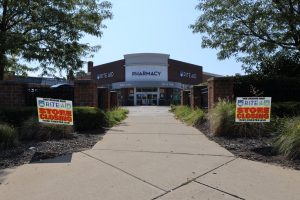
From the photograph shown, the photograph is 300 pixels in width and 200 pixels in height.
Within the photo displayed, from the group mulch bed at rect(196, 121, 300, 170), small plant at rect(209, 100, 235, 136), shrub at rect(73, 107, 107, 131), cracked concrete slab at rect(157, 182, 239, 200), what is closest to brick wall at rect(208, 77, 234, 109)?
small plant at rect(209, 100, 235, 136)

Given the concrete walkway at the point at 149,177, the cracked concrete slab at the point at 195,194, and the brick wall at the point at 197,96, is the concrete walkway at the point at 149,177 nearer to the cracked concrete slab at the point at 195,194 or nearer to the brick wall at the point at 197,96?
the cracked concrete slab at the point at 195,194

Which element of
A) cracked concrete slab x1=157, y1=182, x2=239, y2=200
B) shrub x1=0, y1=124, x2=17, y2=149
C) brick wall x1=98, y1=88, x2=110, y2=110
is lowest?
cracked concrete slab x1=157, y1=182, x2=239, y2=200

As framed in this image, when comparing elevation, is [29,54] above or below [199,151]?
above

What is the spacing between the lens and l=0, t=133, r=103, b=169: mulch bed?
710cm

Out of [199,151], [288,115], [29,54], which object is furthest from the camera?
[29,54]

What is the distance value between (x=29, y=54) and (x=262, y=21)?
9.59 metres

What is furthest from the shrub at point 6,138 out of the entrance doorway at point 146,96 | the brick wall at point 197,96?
the entrance doorway at point 146,96

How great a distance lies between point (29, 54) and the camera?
14398 millimetres

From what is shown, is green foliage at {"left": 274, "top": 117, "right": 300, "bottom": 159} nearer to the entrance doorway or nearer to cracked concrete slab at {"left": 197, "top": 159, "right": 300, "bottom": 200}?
cracked concrete slab at {"left": 197, "top": 159, "right": 300, "bottom": 200}

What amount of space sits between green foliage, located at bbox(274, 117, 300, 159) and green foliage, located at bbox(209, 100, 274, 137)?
1.83m

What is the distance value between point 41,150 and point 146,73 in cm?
5056

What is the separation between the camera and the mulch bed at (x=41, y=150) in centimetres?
710

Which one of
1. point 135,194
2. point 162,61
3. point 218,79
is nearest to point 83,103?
point 218,79

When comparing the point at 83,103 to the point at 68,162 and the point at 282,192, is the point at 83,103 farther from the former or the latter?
the point at 282,192
